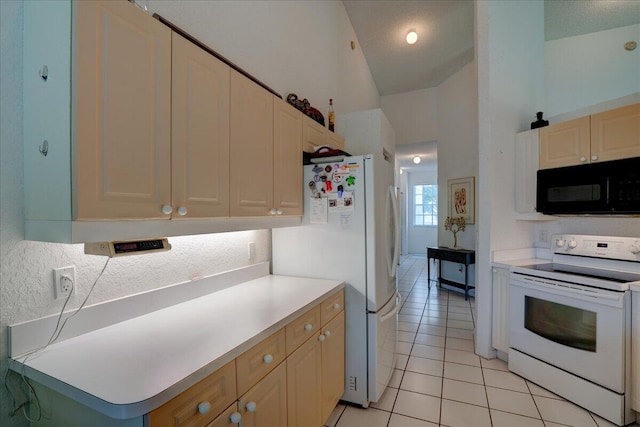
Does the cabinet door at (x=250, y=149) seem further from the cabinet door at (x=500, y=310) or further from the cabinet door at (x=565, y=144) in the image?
the cabinet door at (x=565, y=144)

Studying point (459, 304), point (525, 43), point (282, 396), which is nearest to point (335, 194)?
point (282, 396)

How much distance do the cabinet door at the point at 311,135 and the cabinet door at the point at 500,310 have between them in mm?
2044

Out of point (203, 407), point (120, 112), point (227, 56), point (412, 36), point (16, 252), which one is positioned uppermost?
point (412, 36)

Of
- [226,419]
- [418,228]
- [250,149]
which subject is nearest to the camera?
[226,419]

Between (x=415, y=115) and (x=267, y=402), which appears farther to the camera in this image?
(x=415, y=115)

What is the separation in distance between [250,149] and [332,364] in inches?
55.0

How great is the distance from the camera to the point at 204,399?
2.94 feet

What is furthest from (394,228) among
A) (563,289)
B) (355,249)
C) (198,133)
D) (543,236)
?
(543,236)

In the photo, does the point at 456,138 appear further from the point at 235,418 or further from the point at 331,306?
the point at 235,418

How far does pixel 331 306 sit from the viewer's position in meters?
1.81

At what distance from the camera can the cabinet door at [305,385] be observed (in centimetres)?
138

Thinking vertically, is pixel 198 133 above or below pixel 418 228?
above

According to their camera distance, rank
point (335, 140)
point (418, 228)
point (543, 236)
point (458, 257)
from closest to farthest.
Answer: point (335, 140), point (543, 236), point (458, 257), point (418, 228)

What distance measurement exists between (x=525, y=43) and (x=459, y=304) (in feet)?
11.2
